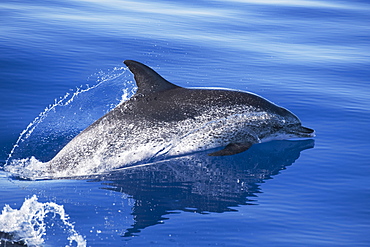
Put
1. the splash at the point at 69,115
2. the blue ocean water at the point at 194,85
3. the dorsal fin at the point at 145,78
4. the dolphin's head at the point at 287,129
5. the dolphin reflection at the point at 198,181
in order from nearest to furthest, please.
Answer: the blue ocean water at the point at 194,85 < the dolphin reflection at the point at 198,181 < the dorsal fin at the point at 145,78 < the splash at the point at 69,115 < the dolphin's head at the point at 287,129

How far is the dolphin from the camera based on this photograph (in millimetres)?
9188

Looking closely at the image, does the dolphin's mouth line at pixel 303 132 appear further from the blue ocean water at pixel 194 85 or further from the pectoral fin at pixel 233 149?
the pectoral fin at pixel 233 149

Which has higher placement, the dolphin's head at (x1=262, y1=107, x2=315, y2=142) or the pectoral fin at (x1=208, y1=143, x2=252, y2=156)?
the dolphin's head at (x1=262, y1=107, x2=315, y2=142)

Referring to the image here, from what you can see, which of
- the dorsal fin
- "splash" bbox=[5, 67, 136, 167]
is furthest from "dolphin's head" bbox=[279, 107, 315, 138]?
"splash" bbox=[5, 67, 136, 167]

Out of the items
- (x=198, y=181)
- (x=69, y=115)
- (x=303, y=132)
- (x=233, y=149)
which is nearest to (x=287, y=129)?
(x=303, y=132)

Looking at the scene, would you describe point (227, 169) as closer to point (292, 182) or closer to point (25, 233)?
point (292, 182)

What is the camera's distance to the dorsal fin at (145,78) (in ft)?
30.3

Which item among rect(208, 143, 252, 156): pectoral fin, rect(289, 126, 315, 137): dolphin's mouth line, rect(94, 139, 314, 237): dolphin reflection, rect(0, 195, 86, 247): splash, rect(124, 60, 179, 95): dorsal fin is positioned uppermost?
rect(124, 60, 179, 95): dorsal fin

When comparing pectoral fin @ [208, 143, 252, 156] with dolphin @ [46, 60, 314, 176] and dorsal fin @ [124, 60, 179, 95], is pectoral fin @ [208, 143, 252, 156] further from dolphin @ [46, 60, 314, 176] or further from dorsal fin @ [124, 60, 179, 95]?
dorsal fin @ [124, 60, 179, 95]

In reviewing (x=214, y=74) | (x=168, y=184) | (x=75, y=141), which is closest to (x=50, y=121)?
(x=75, y=141)

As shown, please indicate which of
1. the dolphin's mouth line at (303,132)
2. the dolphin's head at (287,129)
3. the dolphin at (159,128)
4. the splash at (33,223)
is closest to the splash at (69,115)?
the dolphin at (159,128)

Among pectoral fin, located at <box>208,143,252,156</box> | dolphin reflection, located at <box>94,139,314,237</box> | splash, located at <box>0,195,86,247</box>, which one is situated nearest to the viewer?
splash, located at <box>0,195,86,247</box>

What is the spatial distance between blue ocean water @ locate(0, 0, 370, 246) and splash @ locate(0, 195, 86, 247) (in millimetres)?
22

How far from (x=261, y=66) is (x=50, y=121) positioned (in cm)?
649
